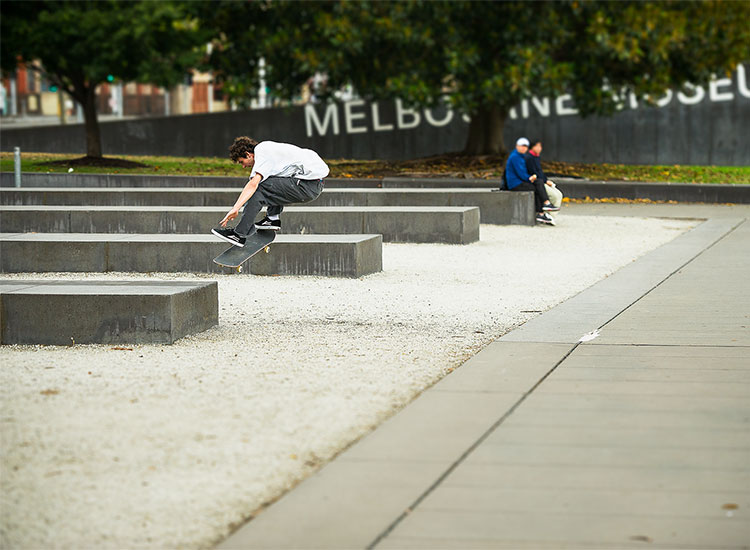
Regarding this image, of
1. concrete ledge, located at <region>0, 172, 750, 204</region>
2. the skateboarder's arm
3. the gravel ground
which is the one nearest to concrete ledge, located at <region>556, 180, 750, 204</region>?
concrete ledge, located at <region>0, 172, 750, 204</region>

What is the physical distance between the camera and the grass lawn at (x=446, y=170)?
1062 inches

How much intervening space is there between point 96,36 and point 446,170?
8.42 m

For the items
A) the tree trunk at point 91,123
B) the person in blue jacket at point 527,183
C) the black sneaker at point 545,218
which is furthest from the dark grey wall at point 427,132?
the black sneaker at point 545,218

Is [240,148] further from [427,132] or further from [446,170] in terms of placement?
[427,132]

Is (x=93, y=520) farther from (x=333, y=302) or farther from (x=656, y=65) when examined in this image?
(x=656, y=65)

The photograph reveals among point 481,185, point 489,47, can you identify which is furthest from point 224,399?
point 489,47

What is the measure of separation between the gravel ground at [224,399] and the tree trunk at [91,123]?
19.1 metres

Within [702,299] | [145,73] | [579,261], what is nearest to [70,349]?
[702,299]

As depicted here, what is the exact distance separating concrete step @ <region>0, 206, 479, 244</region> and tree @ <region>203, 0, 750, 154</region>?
9.67 metres

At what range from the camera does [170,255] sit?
484 inches

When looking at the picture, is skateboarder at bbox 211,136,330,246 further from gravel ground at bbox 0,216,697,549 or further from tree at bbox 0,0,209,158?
tree at bbox 0,0,209,158

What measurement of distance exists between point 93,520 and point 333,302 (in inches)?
239

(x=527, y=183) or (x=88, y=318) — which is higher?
(x=527, y=183)

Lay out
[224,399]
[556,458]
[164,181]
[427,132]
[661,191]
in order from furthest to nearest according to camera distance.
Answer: [427,132] < [164,181] < [661,191] < [224,399] < [556,458]
